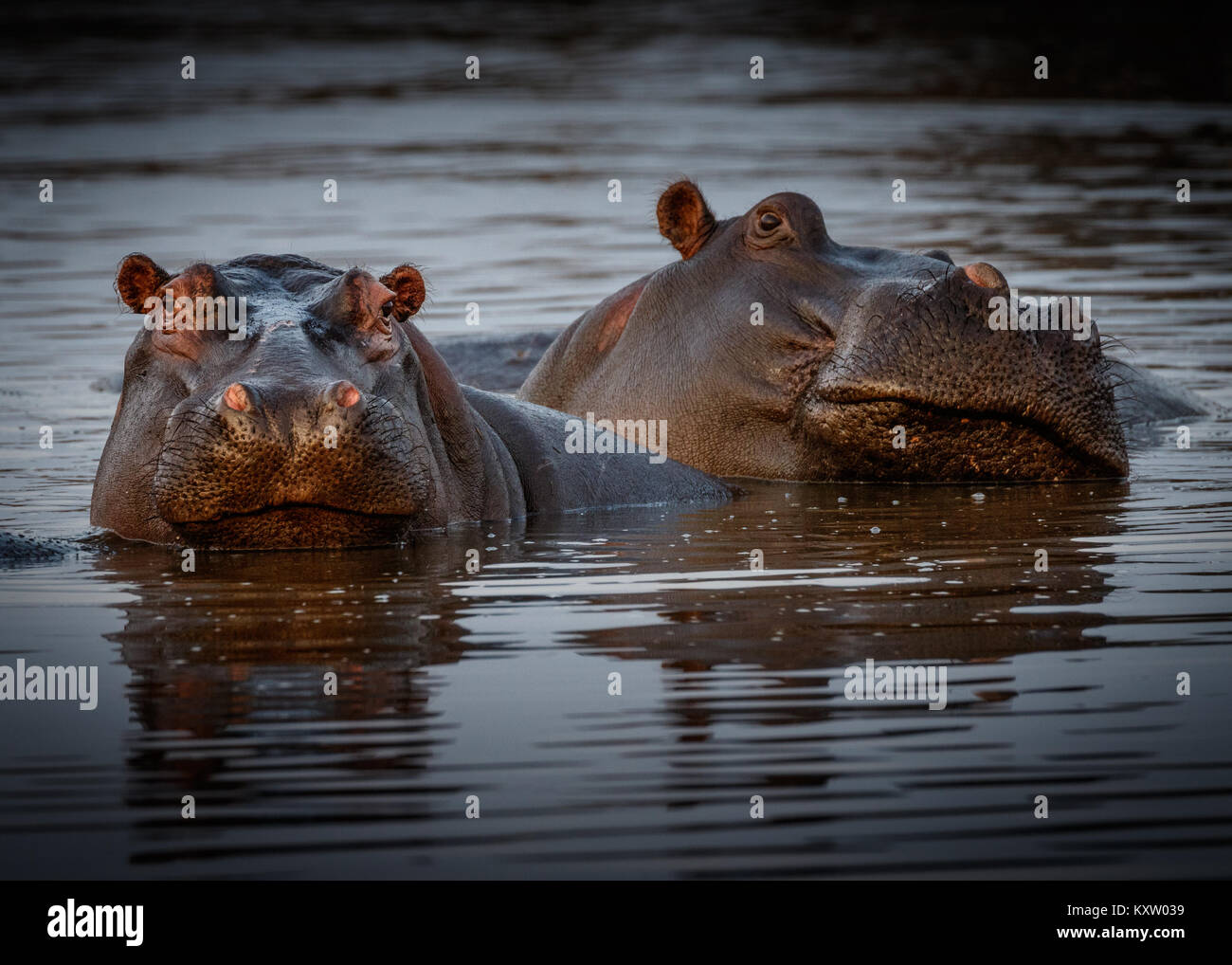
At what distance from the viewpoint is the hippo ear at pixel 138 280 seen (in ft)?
28.2

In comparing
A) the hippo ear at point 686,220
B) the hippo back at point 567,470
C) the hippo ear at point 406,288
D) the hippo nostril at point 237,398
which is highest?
the hippo ear at point 686,220

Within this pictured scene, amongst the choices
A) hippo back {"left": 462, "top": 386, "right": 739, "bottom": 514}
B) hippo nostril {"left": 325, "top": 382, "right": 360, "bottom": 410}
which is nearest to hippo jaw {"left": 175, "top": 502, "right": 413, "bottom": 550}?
hippo nostril {"left": 325, "top": 382, "right": 360, "bottom": 410}

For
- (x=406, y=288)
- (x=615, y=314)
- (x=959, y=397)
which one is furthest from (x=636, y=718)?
(x=615, y=314)

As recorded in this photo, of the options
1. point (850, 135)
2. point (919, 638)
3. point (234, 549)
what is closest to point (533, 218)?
point (850, 135)

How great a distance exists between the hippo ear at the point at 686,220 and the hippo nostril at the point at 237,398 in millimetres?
4455

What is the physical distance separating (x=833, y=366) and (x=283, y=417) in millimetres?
3688

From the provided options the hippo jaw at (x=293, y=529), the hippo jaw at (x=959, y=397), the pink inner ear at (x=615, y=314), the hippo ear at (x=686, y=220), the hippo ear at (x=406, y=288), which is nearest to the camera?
the hippo jaw at (x=293, y=529)

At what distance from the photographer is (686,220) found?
12141 mm

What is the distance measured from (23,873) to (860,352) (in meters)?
6.47

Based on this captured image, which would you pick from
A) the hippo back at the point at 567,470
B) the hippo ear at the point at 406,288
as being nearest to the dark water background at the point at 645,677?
the hippo back at the point at 567,470

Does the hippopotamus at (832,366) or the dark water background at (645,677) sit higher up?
the hippopotamus at (832,366)

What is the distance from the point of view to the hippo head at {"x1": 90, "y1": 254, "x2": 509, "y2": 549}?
8047 mm

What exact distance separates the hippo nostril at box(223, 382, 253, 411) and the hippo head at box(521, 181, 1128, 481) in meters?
3.71

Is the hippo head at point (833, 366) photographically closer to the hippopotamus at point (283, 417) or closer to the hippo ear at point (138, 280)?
the hippopotamus at point (283, 417)
